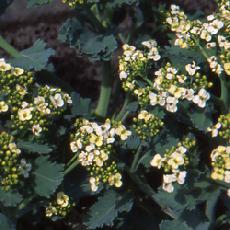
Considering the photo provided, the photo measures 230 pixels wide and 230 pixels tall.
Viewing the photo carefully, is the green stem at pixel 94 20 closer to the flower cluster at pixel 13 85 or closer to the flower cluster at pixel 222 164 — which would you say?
the flower cluster at pixel 13 85

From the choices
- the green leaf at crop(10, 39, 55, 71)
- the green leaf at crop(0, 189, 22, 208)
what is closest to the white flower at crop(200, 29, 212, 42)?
the green leaf at crop(10, 39, 55, 71)

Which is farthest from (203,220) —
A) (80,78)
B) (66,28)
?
(80,78)

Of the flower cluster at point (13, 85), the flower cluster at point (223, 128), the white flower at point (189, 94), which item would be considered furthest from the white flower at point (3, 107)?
the flower cluster at point (223, 128)

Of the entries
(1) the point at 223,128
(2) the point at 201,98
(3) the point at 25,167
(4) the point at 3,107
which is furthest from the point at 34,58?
(1) the point at 223,128

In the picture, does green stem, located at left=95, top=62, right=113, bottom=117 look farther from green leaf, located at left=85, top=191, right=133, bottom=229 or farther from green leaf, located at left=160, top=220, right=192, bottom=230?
green leaf, located at left=160, top=220, right=192, bottom=230

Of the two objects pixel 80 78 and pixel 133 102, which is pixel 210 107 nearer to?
pixel 133 102
